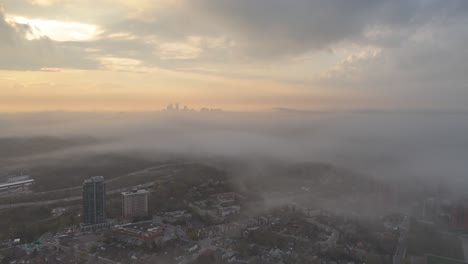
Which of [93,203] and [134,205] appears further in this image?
[134,205]

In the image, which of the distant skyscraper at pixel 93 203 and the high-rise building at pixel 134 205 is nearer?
the distant skyscraper at pixel 93 203

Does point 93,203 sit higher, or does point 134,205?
point 93,203

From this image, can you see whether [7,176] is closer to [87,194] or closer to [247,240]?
[87,194]

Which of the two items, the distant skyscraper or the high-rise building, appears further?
the high-rise building
